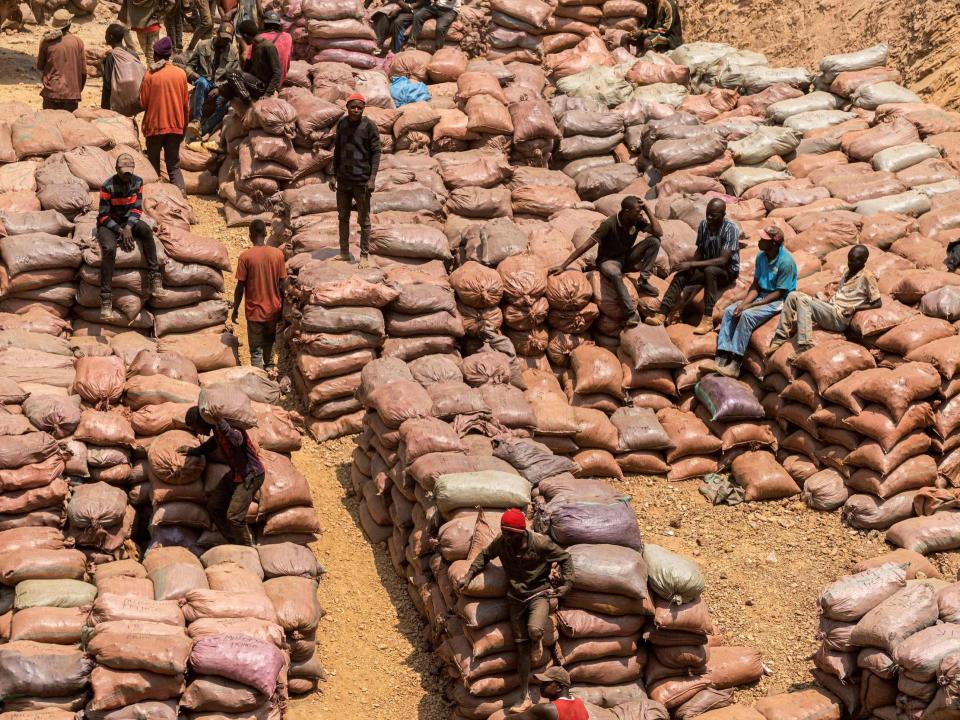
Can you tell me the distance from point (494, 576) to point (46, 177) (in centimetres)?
641

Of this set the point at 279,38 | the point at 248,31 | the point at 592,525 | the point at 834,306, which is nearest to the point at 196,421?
the point at 592,525

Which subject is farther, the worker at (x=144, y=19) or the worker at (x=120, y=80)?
the worker at (x=144, y=19)

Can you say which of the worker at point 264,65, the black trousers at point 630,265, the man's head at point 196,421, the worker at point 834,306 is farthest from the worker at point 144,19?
the worker at point 834,306

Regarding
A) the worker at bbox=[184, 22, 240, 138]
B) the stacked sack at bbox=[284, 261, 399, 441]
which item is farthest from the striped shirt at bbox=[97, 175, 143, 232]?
the worker at bbox=[184, 22, 240, 138]

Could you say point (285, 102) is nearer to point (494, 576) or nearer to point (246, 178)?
point (246, 178)

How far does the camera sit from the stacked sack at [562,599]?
29.9 ft

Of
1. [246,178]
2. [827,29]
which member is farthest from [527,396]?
[827,29]

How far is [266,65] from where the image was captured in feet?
50.2

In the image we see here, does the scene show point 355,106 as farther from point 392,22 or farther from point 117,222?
point 392,22

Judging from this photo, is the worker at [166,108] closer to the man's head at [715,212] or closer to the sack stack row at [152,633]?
the man's head at [715,212]

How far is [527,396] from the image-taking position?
12.0 meters

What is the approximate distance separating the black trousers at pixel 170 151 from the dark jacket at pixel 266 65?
122 centimetres

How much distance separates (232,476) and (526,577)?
2491 millimetres

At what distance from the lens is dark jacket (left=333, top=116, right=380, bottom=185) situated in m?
12.5
